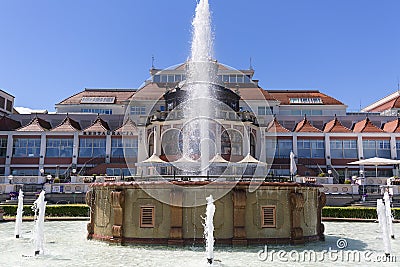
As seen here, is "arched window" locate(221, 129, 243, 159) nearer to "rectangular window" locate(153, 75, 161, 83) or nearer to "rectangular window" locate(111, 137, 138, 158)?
"rectangular window" locate(111, 137, 138, 158)

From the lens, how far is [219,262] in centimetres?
1191

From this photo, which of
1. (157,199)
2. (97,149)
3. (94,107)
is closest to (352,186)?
(157,199)

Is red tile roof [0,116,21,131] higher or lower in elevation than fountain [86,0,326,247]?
higher

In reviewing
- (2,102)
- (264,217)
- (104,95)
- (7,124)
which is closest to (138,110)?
(104,95)

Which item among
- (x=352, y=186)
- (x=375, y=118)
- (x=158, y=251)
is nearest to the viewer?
(x=158, y=251)

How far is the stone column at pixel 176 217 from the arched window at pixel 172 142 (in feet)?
69.4

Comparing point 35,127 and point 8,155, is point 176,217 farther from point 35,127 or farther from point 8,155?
point 35,127

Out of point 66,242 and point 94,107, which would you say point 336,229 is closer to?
point 66,242

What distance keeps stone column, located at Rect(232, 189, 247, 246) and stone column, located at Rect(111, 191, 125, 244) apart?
398cm

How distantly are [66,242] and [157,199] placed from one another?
4463mm

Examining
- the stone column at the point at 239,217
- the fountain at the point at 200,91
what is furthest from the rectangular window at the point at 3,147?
the stone column at the point at 239,217

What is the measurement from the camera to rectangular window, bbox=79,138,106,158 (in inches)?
2055

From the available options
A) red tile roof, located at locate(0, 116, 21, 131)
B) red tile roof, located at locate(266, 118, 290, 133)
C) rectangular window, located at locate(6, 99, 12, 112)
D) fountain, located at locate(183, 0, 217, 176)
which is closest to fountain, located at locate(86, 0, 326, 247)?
fountain, located at locate(183, 0, 217, 176)

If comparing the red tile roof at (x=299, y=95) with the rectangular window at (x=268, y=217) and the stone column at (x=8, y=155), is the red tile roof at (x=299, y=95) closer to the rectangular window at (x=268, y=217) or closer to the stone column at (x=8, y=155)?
the stone column at (x=8, y=155)
